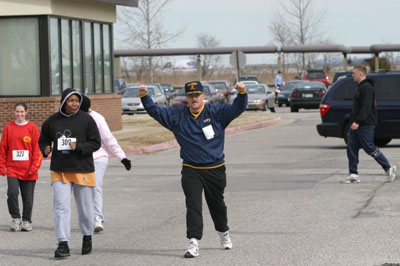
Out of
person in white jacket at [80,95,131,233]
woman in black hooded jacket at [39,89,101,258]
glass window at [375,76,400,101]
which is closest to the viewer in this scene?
woman in black hooded jacket at [39,89,101,258]

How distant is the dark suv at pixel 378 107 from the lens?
19.8 meters

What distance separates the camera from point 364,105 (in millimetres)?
13484

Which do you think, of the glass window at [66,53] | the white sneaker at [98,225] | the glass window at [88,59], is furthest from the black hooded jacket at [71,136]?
the glass window at [88,59]

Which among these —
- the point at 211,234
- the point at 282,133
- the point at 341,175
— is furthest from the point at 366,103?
the point at 282,133

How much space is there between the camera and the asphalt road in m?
8.28

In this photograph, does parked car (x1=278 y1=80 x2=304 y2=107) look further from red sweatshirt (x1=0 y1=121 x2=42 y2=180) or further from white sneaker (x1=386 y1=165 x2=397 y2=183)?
red sweatshirt (x1=0 y1=121 x2=42 y2=180)

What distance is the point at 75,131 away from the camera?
28.1 ft

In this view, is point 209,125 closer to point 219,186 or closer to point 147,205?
point 219,186

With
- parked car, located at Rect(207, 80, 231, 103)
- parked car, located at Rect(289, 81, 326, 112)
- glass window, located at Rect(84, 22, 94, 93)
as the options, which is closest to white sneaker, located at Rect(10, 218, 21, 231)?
glass window, located at Rect(84, 22, 94, 93)

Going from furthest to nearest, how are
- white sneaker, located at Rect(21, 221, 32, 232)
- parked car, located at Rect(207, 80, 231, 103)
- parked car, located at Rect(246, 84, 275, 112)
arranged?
parked car, located at Rect(207, 80, 231, 103), parked car, located at Rect(246, 84, 275, 112), white sneaker, located at Rect(21, 221, 32, 232)

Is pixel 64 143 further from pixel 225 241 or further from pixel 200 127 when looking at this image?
pixel 225 241

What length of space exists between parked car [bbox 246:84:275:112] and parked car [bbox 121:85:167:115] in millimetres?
4268

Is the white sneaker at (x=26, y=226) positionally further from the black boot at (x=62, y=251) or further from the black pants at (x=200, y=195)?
the black pants at (x=200, y=195)

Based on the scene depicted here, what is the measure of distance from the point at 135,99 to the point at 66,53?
47.2 ft
